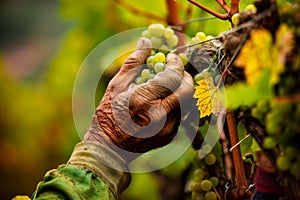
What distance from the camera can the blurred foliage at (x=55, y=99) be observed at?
259 cm

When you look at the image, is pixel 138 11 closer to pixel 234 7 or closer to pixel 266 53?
pixel 234 7

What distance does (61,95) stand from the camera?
3318 mm

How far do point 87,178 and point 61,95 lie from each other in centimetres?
207

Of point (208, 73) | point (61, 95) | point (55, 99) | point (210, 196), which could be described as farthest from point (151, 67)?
point (55, 99)

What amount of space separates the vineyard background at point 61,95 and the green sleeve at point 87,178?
0.84 feet

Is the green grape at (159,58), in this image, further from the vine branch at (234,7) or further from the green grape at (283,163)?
the green grape at (283,163)

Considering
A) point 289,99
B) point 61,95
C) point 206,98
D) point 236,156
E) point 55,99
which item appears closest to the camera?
point 289,99

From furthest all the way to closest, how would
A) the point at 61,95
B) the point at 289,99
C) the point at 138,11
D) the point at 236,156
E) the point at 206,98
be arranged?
the point at 61,95 → the point at 138,11 → the point at 236,156 → the point at 206,98 → the point at 289,99

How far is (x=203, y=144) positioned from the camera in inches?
55.3

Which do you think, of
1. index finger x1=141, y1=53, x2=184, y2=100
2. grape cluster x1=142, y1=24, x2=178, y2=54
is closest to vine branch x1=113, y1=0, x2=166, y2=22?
grape cluster x1=142, y1=24, x2=178, y2=54

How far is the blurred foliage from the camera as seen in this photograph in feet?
8.48

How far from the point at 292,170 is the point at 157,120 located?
0.50 meters

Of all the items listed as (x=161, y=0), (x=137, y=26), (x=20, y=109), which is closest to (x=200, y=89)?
(x=161, y=0)

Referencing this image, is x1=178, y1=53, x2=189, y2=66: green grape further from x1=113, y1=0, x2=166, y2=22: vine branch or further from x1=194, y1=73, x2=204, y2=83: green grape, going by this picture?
x1=113, y1=0, x2=166, y2=22: vine branch
